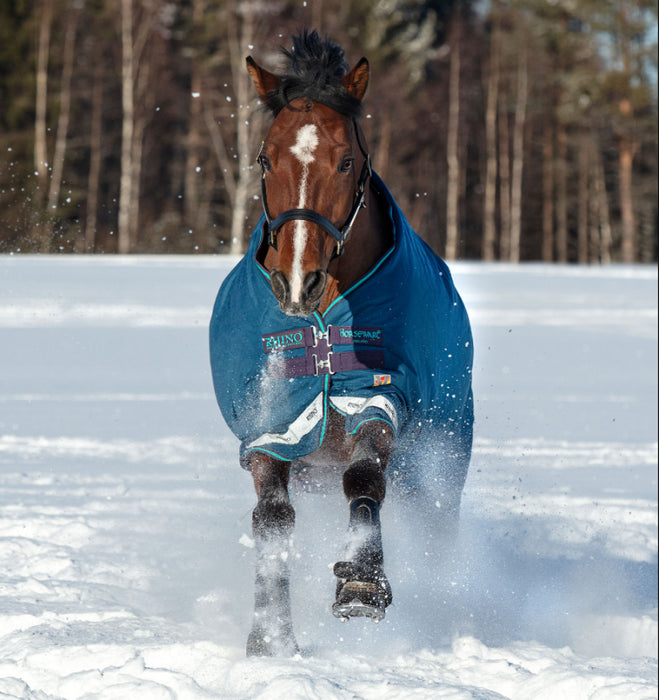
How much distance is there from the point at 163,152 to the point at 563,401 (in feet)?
68.6

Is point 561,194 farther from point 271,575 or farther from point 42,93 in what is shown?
point 271,575

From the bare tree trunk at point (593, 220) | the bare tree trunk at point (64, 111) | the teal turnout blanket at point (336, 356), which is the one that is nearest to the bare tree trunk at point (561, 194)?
the bare tree trunk at point (593, 220)

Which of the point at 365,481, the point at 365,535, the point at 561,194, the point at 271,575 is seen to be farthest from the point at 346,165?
the point at 561,194

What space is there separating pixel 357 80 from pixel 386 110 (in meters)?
21.7

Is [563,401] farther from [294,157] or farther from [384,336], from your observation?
[294,157]

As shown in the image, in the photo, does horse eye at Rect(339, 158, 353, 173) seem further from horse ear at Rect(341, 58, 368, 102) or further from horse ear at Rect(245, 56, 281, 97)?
horse ear at Rect(245, 56, 281, 97)

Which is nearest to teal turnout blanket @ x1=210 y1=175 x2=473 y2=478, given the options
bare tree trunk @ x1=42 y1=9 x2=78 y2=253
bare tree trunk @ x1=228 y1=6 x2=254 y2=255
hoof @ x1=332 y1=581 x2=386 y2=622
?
hoof @ x1=332 y1=581 x2=386 y2=622

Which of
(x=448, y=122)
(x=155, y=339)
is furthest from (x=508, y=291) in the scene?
(x=448, y=122)

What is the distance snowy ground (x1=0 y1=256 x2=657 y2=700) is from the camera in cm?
292

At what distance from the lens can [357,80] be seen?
2.77 meters

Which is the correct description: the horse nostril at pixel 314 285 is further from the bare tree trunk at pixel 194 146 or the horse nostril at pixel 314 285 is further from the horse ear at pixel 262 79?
the bare tree trunk at pixel 194 146

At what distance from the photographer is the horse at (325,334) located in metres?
2.52

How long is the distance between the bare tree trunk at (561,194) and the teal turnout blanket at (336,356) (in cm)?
2460

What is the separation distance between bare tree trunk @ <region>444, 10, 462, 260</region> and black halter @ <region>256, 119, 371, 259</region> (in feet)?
66.4
